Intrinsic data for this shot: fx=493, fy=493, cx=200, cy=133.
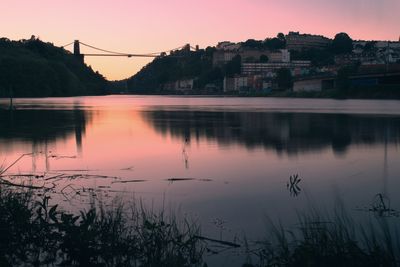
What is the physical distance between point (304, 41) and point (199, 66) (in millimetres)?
51880

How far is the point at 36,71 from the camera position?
96.7 meters

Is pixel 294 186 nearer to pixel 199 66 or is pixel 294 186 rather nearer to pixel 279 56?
pixel 199 66

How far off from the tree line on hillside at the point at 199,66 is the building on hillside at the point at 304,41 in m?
12.6


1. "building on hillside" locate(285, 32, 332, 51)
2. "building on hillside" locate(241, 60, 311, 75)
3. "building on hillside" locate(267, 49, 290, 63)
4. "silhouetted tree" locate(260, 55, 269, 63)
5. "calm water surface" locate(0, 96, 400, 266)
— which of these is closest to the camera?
"calm water surface" locate(0, 96, 400, 266)

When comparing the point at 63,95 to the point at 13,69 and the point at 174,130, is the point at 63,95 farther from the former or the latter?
the point at 174,130

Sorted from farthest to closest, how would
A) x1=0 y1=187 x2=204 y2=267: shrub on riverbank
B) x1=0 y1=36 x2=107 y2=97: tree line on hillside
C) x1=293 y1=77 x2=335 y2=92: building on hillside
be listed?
x1=0 y1=36 x2=107 y2=97: tree line on hillside
x1=293 y1=77 x2=335 y2=92: building on hillside
x1=0 y1=187 x2=204 y2=267: shrub on riverbank

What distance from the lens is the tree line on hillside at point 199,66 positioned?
493 feet

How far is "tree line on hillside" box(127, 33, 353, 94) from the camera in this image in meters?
150

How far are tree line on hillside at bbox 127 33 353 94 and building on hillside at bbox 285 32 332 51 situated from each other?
12562 millimetres

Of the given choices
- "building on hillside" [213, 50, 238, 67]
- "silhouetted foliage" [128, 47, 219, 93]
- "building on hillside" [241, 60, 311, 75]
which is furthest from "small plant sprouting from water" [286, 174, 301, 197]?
"building on hillside" [213, 50, 238, 67]

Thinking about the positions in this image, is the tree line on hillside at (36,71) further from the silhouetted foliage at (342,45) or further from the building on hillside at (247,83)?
the silhouetted foliage at (342,45)

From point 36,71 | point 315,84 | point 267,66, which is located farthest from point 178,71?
point 315,84

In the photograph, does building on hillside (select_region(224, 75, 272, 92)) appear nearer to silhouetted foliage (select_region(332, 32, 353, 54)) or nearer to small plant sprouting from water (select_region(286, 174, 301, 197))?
silhouetted foliage (select_region(332, 32, 353, 54))

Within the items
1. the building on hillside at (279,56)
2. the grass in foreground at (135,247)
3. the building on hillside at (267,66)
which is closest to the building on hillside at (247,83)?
the building on hillside at (267,66)
